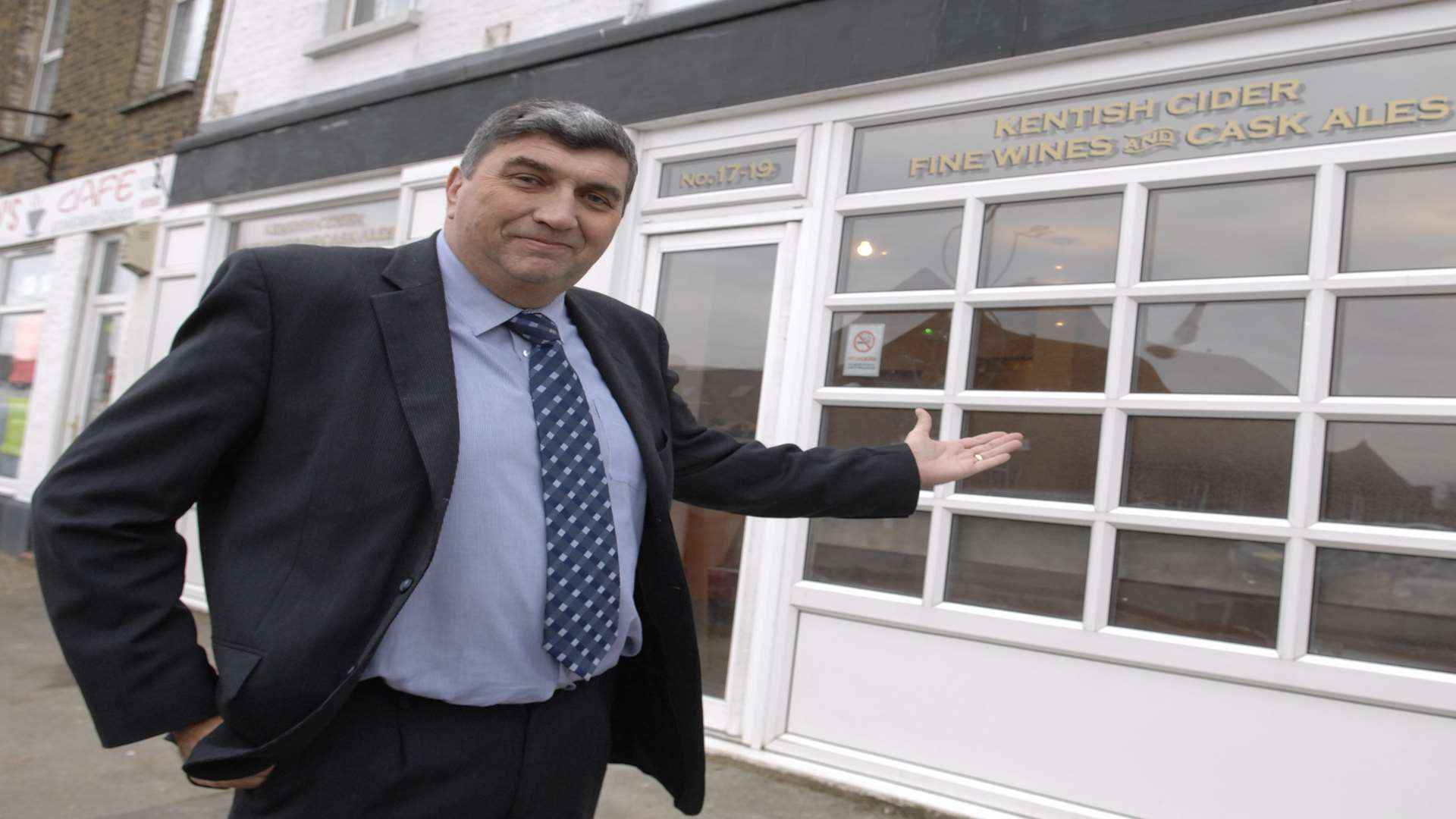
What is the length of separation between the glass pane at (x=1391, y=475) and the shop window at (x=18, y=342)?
11.0 metres

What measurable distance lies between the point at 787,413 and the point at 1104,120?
182cm

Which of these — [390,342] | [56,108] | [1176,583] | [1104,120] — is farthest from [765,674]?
[56,108]

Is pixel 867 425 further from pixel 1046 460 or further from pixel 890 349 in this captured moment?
pixel 1046 460

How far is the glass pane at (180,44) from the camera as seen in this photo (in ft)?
32.5

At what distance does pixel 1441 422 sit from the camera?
3.50m

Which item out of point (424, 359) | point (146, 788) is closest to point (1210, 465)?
point (424, 359)

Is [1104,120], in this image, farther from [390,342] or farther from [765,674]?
[390,342]

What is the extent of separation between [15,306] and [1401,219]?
12.2 meters

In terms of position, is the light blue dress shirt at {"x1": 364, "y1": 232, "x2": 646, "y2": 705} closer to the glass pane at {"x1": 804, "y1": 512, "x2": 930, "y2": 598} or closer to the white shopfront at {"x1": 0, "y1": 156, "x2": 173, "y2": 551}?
the glass pane at {"x1": 804, "y1": 512, "x2": 930, "y2": 598}

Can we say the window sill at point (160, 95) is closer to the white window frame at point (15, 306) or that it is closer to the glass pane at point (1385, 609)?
the white window frame at point (15, 306)

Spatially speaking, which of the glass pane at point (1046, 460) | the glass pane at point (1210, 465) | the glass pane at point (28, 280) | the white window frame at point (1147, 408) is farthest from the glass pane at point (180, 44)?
→ the glass pane at point (1210, 465)

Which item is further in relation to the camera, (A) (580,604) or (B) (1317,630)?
(B) (1317,630)

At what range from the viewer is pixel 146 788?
175 inches

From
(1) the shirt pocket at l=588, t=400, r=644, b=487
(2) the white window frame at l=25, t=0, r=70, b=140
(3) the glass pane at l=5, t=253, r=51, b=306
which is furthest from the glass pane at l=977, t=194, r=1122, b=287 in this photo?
(2) the white window frame at l=25, t=0, r=70, b=140
